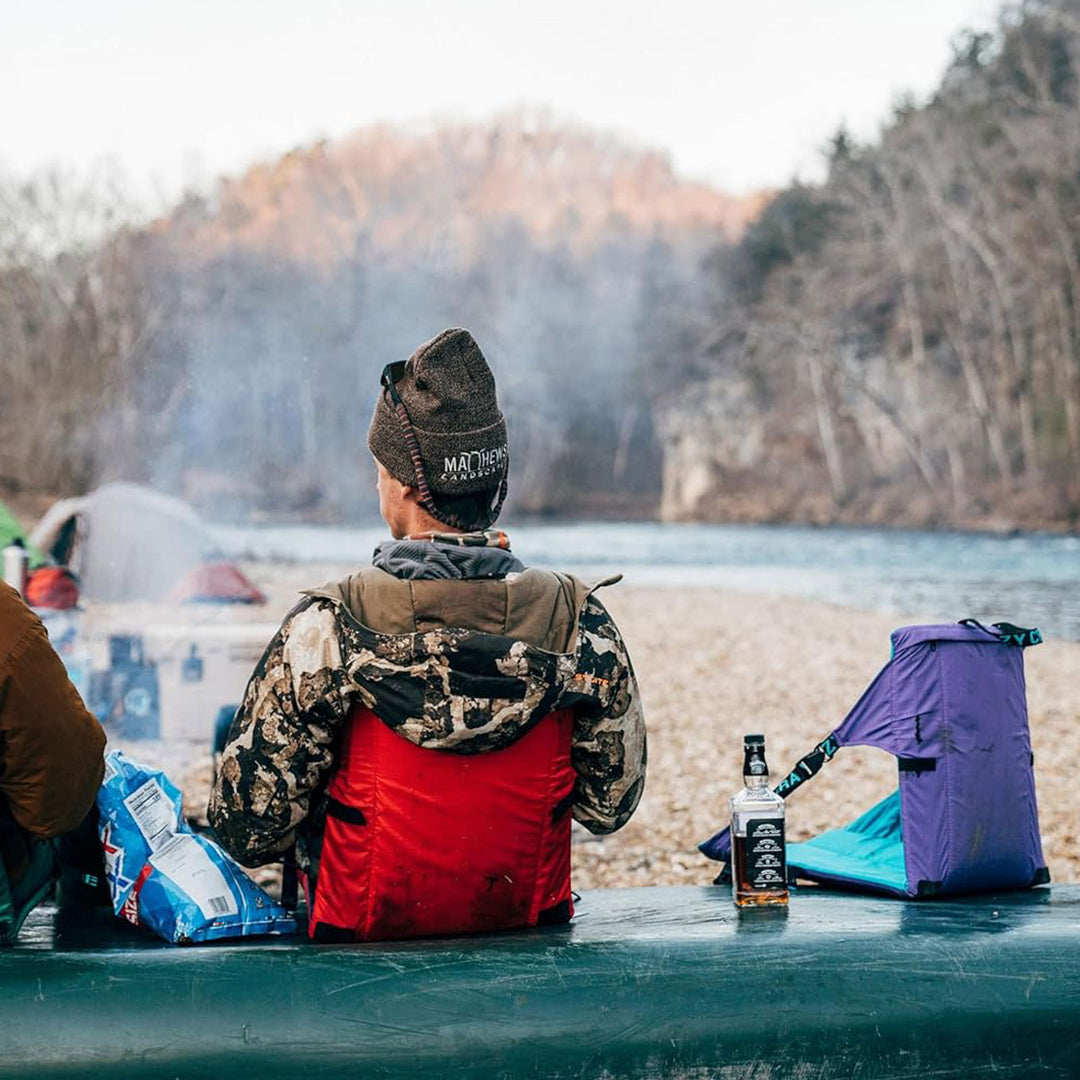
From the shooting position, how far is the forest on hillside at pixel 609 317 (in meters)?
30.5

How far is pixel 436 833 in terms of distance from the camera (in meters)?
2.16

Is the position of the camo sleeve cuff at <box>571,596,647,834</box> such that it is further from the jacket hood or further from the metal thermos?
the metal thermos

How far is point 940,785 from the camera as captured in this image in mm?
2553

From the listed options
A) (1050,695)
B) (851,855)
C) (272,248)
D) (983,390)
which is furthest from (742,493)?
(851,855)

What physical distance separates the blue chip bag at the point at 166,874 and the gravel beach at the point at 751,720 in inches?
113

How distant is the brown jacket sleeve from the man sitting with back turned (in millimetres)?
211

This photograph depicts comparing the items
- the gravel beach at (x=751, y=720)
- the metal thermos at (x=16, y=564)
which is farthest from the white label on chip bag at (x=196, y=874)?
the metal thermos at (x=16, y=564)

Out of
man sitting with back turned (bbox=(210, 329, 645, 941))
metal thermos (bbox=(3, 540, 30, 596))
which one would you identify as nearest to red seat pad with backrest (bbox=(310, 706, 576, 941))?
man sitting with back turned (bbox=(210, 329, 645, 941))

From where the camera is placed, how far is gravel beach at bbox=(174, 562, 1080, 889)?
562cm

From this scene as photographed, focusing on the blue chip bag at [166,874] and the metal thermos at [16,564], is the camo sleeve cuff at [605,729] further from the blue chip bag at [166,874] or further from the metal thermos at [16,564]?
the metal thermos at [16,564]

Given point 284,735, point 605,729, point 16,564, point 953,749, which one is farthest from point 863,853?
point 16,564

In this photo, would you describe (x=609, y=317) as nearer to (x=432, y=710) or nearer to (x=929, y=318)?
(x=929, y=318)

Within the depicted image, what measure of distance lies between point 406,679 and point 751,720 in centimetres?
709

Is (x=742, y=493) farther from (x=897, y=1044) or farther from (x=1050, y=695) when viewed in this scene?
(x=897, y=1044)
